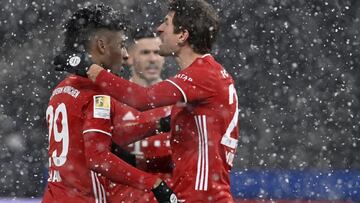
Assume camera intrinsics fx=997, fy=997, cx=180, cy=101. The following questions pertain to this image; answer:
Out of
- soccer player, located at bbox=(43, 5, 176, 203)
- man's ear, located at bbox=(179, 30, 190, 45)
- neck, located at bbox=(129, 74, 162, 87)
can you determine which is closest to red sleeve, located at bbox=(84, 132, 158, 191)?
soccer player, located at bbox=(43, 5, 176, 203)

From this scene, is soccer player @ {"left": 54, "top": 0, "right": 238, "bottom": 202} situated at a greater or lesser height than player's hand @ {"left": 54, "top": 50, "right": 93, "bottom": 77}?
lesser

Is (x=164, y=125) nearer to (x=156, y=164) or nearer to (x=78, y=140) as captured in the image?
(x=156, y=164)

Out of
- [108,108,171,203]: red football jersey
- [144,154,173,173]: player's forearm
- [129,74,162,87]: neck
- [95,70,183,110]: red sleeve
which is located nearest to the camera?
[95,70,183,110]: red sleeve

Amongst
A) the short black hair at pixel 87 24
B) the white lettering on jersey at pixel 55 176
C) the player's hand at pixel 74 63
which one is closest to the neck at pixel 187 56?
the short black hair at pixel 87 24

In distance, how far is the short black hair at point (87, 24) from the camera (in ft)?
→ 15.1

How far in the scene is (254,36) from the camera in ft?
31.8

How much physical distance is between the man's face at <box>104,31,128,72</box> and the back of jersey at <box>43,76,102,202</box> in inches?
8.4

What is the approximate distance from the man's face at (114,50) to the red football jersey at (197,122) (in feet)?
0.68

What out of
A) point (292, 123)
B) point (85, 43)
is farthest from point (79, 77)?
point (292, 123)

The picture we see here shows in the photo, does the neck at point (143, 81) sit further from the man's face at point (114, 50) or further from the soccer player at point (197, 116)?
→ the soccer player at point (197, 116)

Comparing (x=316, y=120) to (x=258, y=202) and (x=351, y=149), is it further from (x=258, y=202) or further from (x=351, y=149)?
(x=258, y=202)

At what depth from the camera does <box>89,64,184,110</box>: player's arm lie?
4.38 m

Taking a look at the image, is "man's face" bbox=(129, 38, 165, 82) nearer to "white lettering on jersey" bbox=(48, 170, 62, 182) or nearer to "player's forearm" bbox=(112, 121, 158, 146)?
"player's forearm" bbox=(112, 121, 158, 146)

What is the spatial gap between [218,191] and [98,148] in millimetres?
563
